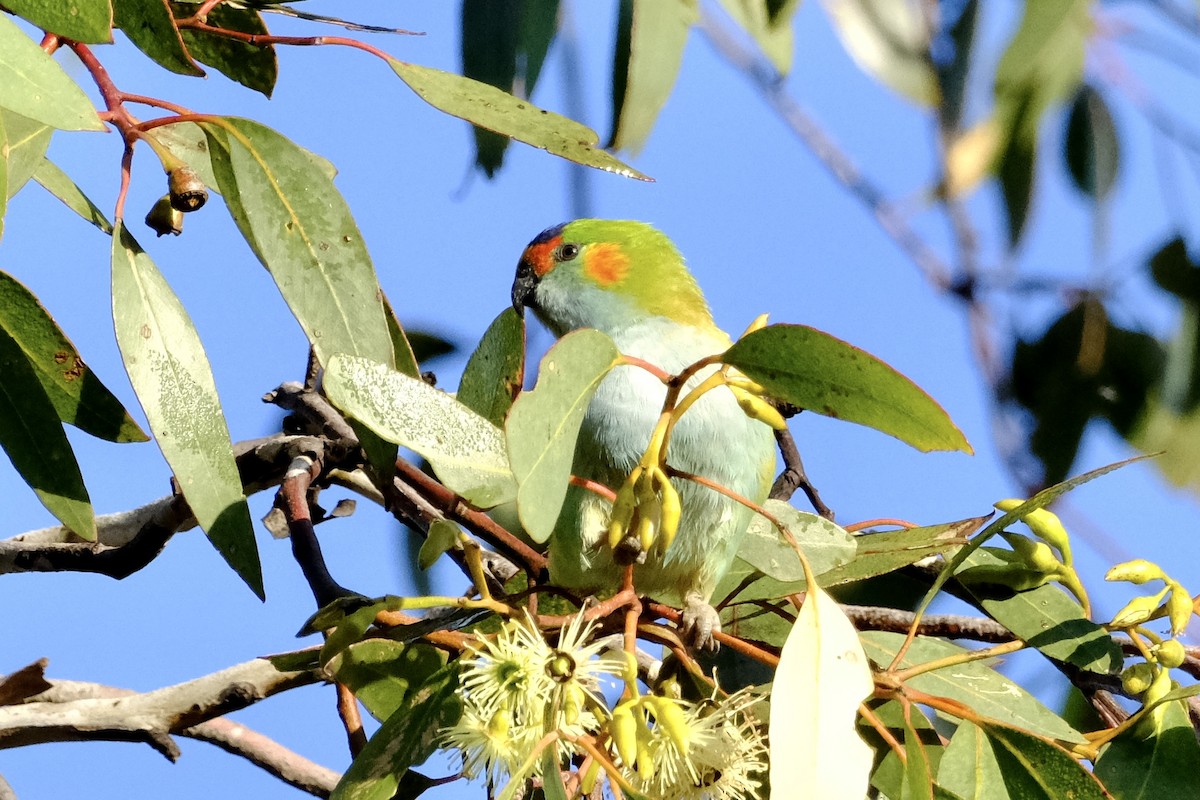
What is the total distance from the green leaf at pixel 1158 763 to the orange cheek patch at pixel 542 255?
146 centimetres

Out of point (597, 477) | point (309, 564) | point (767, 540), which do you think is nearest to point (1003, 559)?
point (767, 540)

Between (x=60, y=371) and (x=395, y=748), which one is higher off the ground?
(x=60, y=371)

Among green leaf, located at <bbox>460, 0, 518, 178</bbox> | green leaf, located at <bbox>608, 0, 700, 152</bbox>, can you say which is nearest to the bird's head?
green leaf, located at <bbox>608, 0, 700, 152</bbox>

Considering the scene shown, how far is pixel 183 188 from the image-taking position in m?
1.31

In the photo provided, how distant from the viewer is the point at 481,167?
86.6 inches

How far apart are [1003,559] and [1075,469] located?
2.13m

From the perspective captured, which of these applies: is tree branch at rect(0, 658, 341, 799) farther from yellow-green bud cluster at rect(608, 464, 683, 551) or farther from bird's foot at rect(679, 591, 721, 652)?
yellow-green bud cluster at rect(608, 464, 683, 551)

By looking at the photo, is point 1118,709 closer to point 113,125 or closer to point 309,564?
point 309,564

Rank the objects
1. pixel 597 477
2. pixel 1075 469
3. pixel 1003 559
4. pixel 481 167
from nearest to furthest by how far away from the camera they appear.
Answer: pixel 1003 559 → pixel 597 477 → pixel 481 167 → pixel 1075 469

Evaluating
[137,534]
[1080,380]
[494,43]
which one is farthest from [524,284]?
[1080,380]

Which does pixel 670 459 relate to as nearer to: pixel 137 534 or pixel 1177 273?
pixel 137 534

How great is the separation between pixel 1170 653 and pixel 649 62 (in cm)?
152

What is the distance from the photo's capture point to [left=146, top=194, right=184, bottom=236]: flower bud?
4.69 ft

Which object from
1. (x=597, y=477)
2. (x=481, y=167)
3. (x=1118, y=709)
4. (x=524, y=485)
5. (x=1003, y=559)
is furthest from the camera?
(x=481, y=167)
